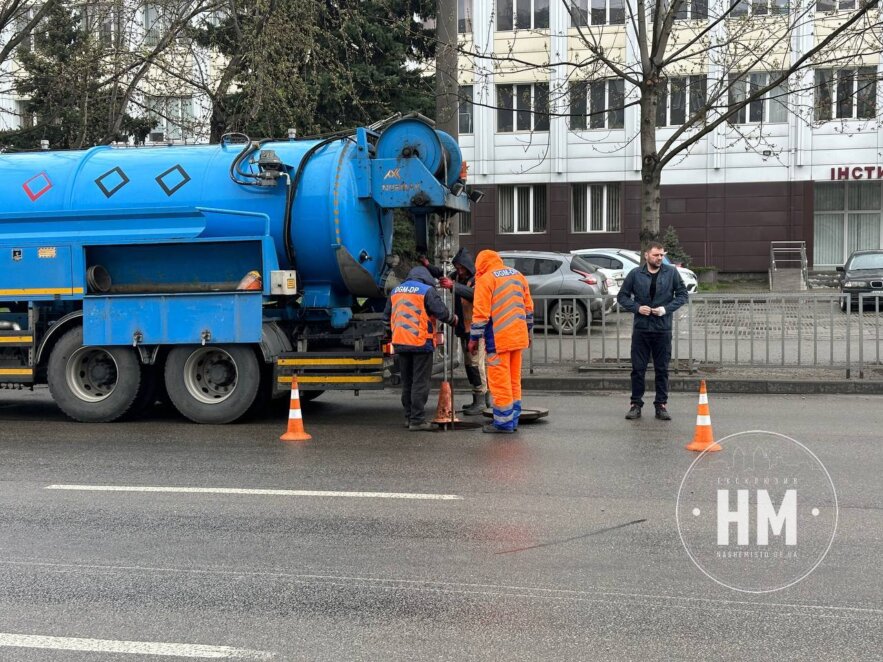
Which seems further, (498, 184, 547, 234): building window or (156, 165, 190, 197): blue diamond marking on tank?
(498, 184, 547, 234): building window

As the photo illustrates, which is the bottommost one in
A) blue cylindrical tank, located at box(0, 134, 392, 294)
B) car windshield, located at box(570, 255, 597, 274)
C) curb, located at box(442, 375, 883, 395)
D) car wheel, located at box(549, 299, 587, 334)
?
curb, located at box(442, 375, 883, 395)

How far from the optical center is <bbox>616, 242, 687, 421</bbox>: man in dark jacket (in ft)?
33.5

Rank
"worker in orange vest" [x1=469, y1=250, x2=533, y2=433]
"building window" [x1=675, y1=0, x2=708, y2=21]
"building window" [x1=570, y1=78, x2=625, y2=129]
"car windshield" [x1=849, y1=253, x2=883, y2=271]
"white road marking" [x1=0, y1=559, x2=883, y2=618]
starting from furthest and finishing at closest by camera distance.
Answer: "building window" [x1=570, y1=78, x2=625, y2=129] < "car windshield" [x1=849, y1=253, x2=883, y2=271] < "building window" [x1=675, y1=0, x2=708, y2=21] < "worker in orange vest" [x1=469, y1=250, x2=533, y2=433] < "white road marking" [x1=0, y1=559, x2=883, y2=618]

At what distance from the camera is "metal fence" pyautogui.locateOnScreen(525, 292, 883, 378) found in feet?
42.2

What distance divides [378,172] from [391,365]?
2.12 meters

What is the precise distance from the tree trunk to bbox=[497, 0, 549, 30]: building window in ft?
75.3

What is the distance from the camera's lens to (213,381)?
10656 mm

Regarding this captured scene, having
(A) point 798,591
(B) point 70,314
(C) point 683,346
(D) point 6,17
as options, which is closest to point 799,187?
(C) point 683,346

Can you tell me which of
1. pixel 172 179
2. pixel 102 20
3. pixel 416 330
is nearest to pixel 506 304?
pixel 416 330

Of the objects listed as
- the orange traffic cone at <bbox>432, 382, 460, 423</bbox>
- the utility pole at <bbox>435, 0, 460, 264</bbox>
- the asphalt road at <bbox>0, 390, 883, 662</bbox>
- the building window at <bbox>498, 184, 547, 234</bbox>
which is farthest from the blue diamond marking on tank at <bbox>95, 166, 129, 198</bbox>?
the building window at <bbox>498, 184, 547, 234</bbox>

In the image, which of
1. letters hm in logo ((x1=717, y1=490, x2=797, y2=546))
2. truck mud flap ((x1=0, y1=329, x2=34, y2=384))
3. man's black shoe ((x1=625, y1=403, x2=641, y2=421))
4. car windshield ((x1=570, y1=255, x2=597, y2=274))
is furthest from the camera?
car windshield ((x1=570, y1=255, x2=597, y2=274))

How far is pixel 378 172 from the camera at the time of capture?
415 inches

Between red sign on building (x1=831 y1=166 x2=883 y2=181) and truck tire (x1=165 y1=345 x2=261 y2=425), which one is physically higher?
red sign on building (x1=831 y1=166 x2=883 y2=181)

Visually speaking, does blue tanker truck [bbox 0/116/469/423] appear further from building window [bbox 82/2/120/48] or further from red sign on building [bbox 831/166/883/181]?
red sign on building [bbox 831/166/883/181]
